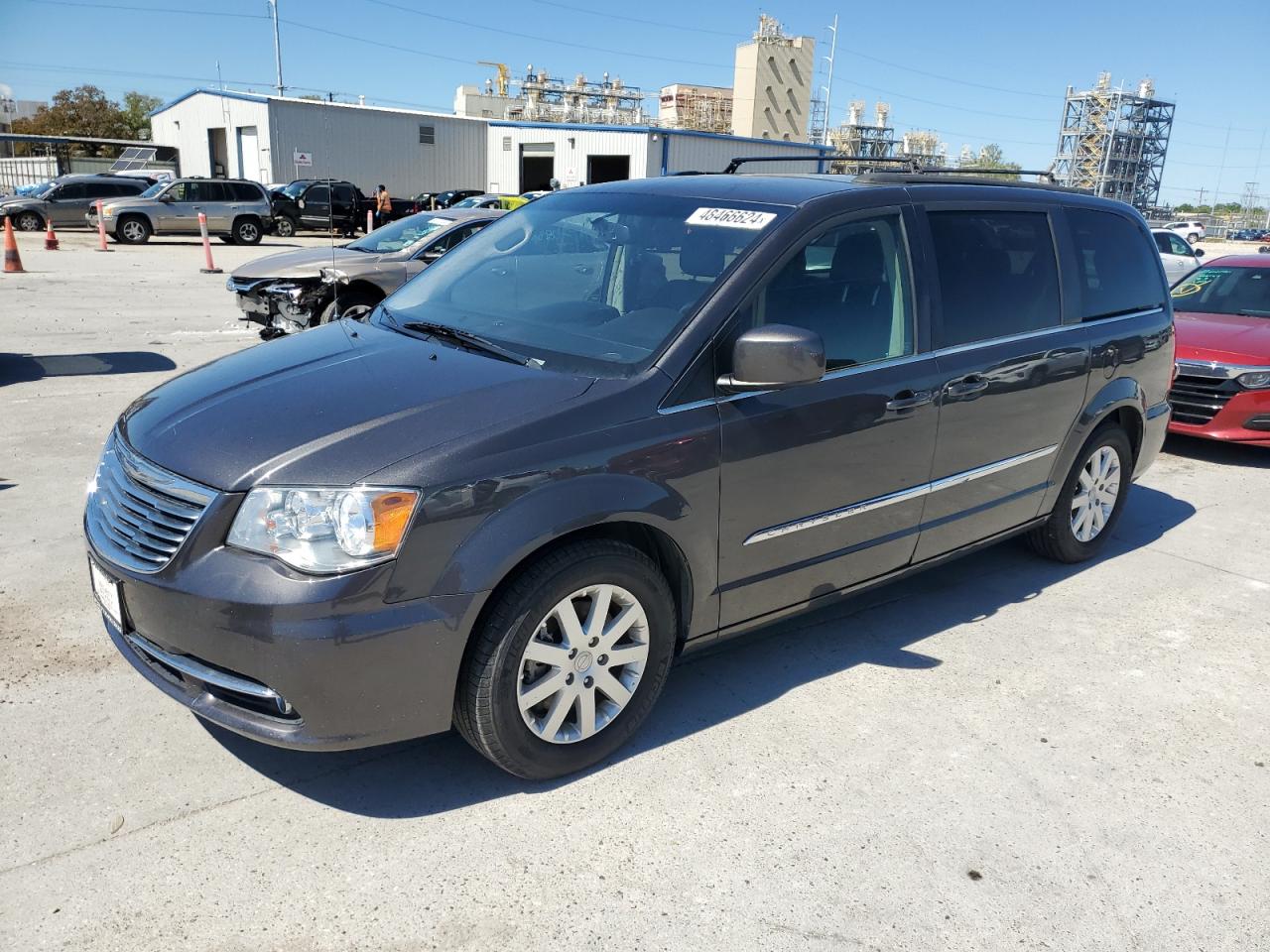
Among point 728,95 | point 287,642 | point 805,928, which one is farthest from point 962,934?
point 728,95

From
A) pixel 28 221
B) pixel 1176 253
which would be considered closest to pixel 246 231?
pixel 28 221

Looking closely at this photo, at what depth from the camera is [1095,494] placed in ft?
16.7

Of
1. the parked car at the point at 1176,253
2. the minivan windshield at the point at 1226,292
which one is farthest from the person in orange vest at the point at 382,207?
the minivan windshield at the point at 1226,292

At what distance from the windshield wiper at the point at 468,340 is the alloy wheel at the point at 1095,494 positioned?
3.17 meters

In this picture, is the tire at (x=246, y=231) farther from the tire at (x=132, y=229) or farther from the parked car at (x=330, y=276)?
the parked car at (x=330, y=276)

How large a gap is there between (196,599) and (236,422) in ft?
1.90

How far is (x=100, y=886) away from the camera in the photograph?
2512 mm

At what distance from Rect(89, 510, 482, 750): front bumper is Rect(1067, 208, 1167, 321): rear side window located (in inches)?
142

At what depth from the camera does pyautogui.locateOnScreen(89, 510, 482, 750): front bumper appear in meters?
2.50

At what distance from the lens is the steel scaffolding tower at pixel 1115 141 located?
78.2m

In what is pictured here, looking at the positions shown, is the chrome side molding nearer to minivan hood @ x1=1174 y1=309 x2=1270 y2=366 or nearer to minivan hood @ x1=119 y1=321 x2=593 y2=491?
minivan hood @ x1=119 y1=321 x2=593 y2=491

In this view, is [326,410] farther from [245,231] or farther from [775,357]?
[245,231]

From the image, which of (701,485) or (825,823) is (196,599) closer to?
(701,485)

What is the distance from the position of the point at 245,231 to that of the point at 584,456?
26.6 m
